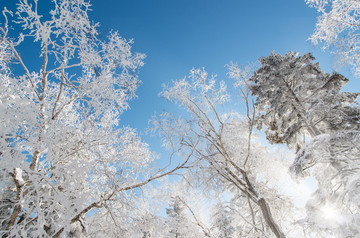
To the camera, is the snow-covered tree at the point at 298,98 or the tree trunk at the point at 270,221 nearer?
the tree trunk at the point at 270,221

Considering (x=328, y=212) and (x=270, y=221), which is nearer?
(x=270, y=221)

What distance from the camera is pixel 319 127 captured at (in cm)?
794

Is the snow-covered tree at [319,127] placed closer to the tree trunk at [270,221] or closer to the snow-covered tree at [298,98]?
the snow-covered tree at [298,98]

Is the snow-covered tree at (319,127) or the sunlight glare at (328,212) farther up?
the snow-covered tree at (319,127)

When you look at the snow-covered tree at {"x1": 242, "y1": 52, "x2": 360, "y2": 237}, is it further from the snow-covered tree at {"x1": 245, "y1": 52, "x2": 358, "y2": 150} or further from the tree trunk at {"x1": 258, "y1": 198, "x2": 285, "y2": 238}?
the tree trunk at {"x1": 258, "y1": 198, "x2": 285, "y2": 238}

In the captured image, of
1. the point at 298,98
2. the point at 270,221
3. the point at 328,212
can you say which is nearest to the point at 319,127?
the point at 298,98

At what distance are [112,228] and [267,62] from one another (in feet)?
29.7

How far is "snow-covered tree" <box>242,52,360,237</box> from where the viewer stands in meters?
4.55

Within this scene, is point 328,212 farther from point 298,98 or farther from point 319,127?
point 298,98

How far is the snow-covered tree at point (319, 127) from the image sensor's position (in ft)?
14.9

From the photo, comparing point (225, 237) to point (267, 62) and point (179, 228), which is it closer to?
point (179, 228)

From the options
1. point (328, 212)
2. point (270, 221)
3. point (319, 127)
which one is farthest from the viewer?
point (319, 127)

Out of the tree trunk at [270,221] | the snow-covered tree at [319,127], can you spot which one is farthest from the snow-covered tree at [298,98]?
the tree trunk at [270,221]

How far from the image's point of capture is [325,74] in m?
7.57
